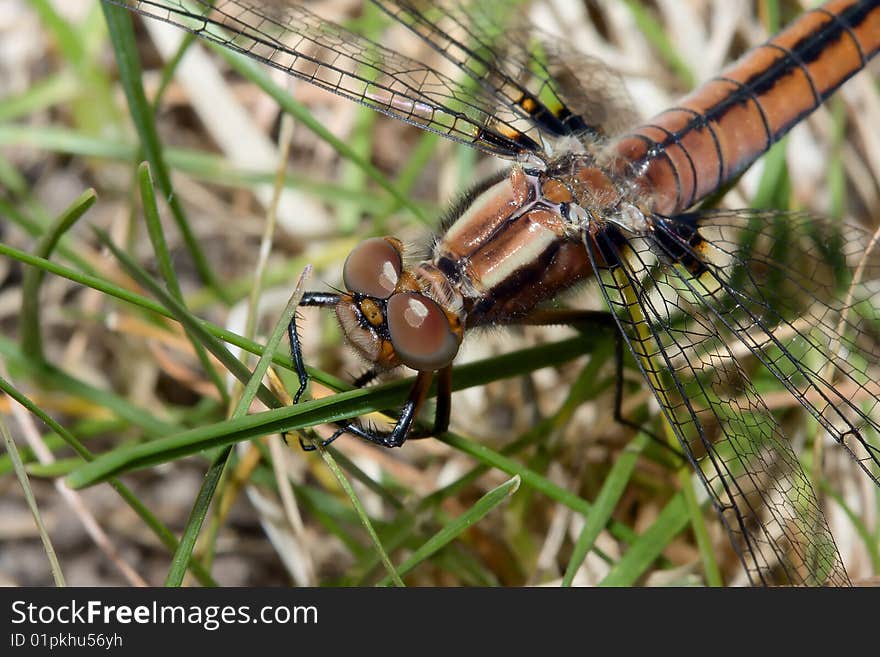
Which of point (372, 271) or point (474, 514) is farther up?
point (372, 271)

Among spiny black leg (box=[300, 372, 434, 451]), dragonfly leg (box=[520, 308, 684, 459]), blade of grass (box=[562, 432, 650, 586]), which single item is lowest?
blade of grass (box=[562, 432, 650, 586])

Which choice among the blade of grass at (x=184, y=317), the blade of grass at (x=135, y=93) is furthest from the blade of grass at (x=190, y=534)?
the blade of grass at (x=135, y=93)

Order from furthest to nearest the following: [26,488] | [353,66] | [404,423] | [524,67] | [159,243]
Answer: [524,67], [353,66], [404,423], [159,243], [26,488]

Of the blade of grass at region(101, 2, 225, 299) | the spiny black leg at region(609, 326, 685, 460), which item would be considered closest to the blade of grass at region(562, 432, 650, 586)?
the spiny black leg at region(609, 326, 685, 460)

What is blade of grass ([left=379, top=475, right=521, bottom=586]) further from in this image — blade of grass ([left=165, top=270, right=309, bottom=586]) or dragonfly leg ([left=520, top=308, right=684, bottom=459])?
dragonfly leg ([left=520, top=308, right=684, bottom=459])

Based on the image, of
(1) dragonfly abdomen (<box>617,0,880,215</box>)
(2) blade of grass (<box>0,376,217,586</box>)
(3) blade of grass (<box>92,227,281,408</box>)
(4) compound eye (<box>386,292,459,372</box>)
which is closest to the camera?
(3) blade of grass (<box>92,227,281,408</box>)

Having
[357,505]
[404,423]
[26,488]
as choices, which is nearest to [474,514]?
[357,505]

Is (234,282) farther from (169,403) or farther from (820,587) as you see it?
(820,587)

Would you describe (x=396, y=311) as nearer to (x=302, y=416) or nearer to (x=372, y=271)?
(x=372, y=271)
